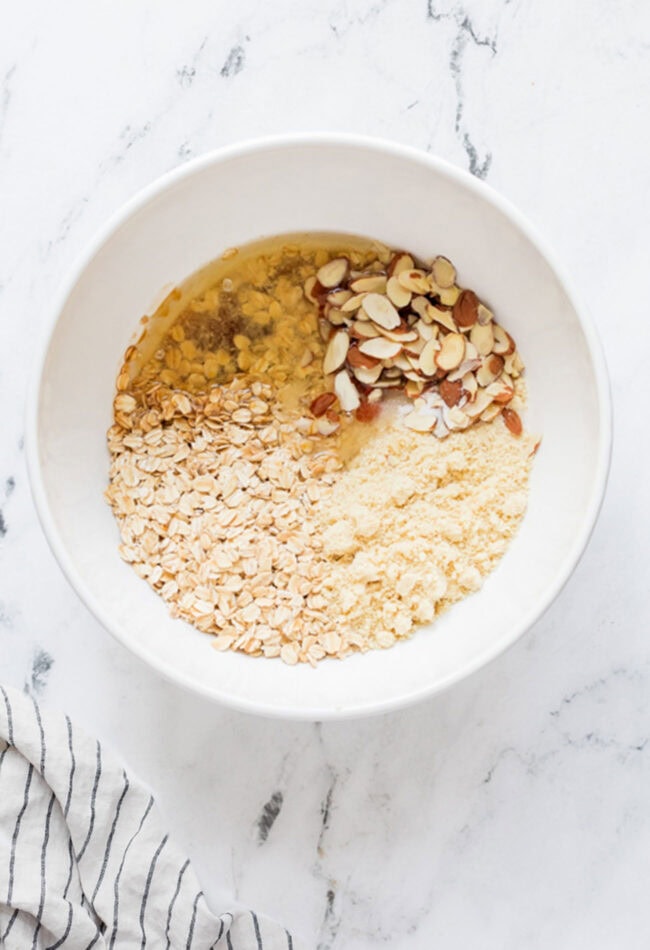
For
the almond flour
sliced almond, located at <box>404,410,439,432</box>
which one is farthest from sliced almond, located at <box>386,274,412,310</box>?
sliced almond, located at <box>404,410,439,432</box>

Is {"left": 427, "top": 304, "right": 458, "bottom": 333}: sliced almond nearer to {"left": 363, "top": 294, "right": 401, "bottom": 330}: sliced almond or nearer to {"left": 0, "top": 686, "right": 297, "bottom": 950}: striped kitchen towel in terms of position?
{"left": 363, "top": 294, "right": 401, "bottom": 330}: sliced almond

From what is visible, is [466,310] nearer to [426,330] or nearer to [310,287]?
[426,330]

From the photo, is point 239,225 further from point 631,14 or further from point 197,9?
point 631,14

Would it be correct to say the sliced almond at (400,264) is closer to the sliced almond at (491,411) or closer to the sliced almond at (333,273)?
the sliced almond at (333,273)

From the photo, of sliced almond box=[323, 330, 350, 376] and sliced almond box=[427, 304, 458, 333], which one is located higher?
sliced almond box=[427, 304, 458, 333]

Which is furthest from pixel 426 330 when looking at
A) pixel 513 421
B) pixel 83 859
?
pixel 83 859

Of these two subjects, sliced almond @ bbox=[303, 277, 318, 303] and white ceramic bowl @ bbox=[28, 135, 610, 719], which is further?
sliced almond @ bbox=[303, 277, 318, 303]
